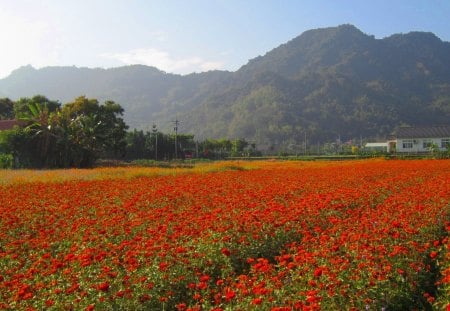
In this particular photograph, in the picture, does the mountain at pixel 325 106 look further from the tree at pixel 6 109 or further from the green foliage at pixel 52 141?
the green foliage at pixel 52 141

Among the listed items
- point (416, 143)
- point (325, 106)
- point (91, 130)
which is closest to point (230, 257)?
point (91, 130)

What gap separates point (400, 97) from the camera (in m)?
160

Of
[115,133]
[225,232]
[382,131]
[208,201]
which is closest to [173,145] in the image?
[115,133]

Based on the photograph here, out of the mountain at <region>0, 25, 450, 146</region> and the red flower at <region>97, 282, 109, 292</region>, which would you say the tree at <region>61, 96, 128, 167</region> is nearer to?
the red flower at <region>97, 282, 109, 292</region>

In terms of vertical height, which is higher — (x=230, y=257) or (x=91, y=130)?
(x=91, y=130)

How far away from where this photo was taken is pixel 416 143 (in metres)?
79.5

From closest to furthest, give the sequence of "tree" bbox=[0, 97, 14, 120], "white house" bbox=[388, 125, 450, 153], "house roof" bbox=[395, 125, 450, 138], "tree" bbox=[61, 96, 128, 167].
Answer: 1. "tree" bbox=[61, 96, 128, 167]
2. "tree" bbox=[0, 97, 14, 120]
3. "white house" bbox=[388, 125, 450, 153]
4. "house roof" bbox=[395, 125, 450, 138]

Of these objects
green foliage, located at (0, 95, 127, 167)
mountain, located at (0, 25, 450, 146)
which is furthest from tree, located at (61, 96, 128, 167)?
mountain, located at (0, 25, 450, 146)

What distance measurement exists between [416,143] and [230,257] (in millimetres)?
79613

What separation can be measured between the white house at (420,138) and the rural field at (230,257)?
72529mm

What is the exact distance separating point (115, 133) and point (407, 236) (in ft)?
154

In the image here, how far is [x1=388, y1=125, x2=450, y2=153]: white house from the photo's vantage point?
78.4 metres

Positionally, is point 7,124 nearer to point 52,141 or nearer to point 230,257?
point 52,141

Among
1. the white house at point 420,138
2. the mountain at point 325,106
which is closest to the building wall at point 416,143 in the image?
the white house at point 420,138
